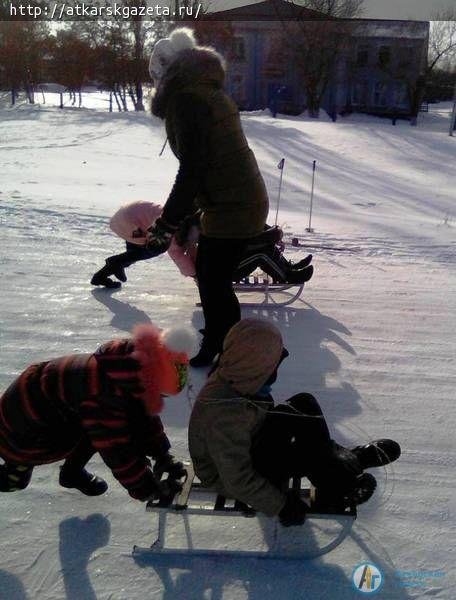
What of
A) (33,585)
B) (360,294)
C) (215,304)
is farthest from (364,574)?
(360,294)

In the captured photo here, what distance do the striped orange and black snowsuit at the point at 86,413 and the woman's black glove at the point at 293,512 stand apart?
0.42 meters

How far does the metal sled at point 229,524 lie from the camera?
1.88 metres

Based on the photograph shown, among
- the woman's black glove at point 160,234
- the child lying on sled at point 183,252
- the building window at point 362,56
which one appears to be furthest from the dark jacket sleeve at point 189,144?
the building window at point 362,56

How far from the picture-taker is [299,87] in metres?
30.9

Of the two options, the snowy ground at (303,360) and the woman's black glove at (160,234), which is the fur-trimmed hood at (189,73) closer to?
the woman's black glove at (160,234)

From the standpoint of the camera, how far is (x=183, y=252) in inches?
146

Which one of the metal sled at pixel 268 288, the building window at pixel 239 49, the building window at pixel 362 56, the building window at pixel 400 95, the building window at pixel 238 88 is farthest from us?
the building window at pixel 400 95

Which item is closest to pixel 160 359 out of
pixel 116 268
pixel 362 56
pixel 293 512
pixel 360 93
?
pixel 293 512

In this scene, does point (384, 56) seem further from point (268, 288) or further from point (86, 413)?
point (86, 413)

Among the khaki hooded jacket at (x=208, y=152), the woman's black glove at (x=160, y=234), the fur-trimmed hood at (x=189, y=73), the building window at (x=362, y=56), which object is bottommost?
the woman's black glove at (x=160, y=234)

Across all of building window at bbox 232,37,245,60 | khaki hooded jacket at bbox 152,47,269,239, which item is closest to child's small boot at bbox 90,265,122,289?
khaki hooded jacket at bbox 152,47,269,239

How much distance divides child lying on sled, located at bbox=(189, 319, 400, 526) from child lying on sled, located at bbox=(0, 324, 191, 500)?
149 millimetres

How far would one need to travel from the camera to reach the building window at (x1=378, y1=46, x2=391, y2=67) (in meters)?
32.4

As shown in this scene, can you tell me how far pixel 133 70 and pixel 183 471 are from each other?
82.8ft
